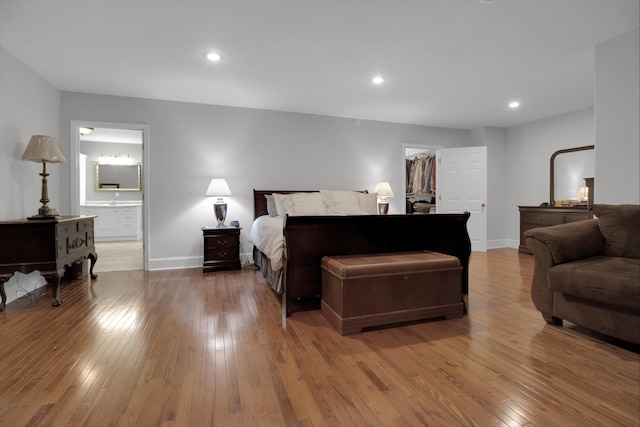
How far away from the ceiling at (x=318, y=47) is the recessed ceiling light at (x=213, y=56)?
0.10 m

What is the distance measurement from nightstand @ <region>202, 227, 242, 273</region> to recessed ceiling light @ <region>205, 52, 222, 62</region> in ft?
7.00

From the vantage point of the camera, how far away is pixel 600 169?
3.12 meters

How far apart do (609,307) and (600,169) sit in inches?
67.3

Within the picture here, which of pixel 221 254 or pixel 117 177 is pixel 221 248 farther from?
pixel 117 177

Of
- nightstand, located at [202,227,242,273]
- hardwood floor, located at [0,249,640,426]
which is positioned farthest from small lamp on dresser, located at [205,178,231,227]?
hardwood floor, located at [0,249,640,426]

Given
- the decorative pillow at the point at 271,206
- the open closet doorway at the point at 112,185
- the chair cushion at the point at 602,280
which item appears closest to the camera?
the chair cushion at the point at 602,280

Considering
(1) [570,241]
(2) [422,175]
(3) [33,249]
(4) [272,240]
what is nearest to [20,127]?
(3) [33,249]

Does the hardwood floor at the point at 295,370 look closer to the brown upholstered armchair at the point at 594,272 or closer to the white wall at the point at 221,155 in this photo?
the brown upholstered armchair at the point at 594,272

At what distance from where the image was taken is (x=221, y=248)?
445cm

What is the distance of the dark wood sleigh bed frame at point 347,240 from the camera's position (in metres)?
2.72

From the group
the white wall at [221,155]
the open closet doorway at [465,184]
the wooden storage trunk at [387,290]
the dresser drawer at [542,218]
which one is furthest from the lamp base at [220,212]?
the dresser drawer at [542,218]

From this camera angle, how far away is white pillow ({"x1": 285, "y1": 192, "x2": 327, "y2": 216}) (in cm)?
439

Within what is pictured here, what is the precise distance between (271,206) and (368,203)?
1.47 meters

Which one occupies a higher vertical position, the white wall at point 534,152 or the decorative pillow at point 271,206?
the white wall at point 534,152
